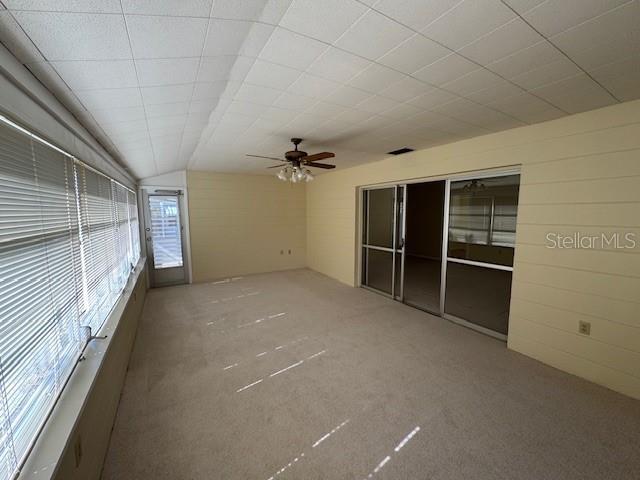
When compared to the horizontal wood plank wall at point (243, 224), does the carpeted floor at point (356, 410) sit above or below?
below

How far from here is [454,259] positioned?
3.54 meters

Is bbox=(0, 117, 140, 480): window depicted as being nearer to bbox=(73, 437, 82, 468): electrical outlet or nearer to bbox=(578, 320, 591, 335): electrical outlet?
bbox=(73, 437, 82, 468): electrical outlet

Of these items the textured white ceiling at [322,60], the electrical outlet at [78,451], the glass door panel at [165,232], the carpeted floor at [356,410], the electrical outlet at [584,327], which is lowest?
the carpeted floor at [356,410]

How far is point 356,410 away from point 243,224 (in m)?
4.81

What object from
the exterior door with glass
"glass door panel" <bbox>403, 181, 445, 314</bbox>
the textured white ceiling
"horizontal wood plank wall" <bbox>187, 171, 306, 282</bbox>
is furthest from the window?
"glass door panel" <bbox>403, 181, 445, 314</bbox>

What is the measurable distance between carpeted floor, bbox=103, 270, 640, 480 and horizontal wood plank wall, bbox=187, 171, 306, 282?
2.53 m

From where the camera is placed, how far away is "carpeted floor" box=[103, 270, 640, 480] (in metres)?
1.58

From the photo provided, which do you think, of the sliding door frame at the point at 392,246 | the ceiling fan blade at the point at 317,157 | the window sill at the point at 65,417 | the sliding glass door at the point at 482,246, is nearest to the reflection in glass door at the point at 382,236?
the sliding door frame at the point at 392,246

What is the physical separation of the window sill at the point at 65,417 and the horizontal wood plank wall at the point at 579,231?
3.63m

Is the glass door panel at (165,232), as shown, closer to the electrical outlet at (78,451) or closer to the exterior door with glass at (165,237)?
the exterior door with glass at (165,237)

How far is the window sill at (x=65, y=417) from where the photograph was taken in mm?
978

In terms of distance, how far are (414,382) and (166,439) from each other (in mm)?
1930

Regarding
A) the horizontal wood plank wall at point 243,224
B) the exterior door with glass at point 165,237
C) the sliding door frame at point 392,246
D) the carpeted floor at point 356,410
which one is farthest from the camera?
the horizontal wood plank wall at point 243,224

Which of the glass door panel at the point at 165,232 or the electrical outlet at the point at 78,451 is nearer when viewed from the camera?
the electrical outlet at the point at 78,451
